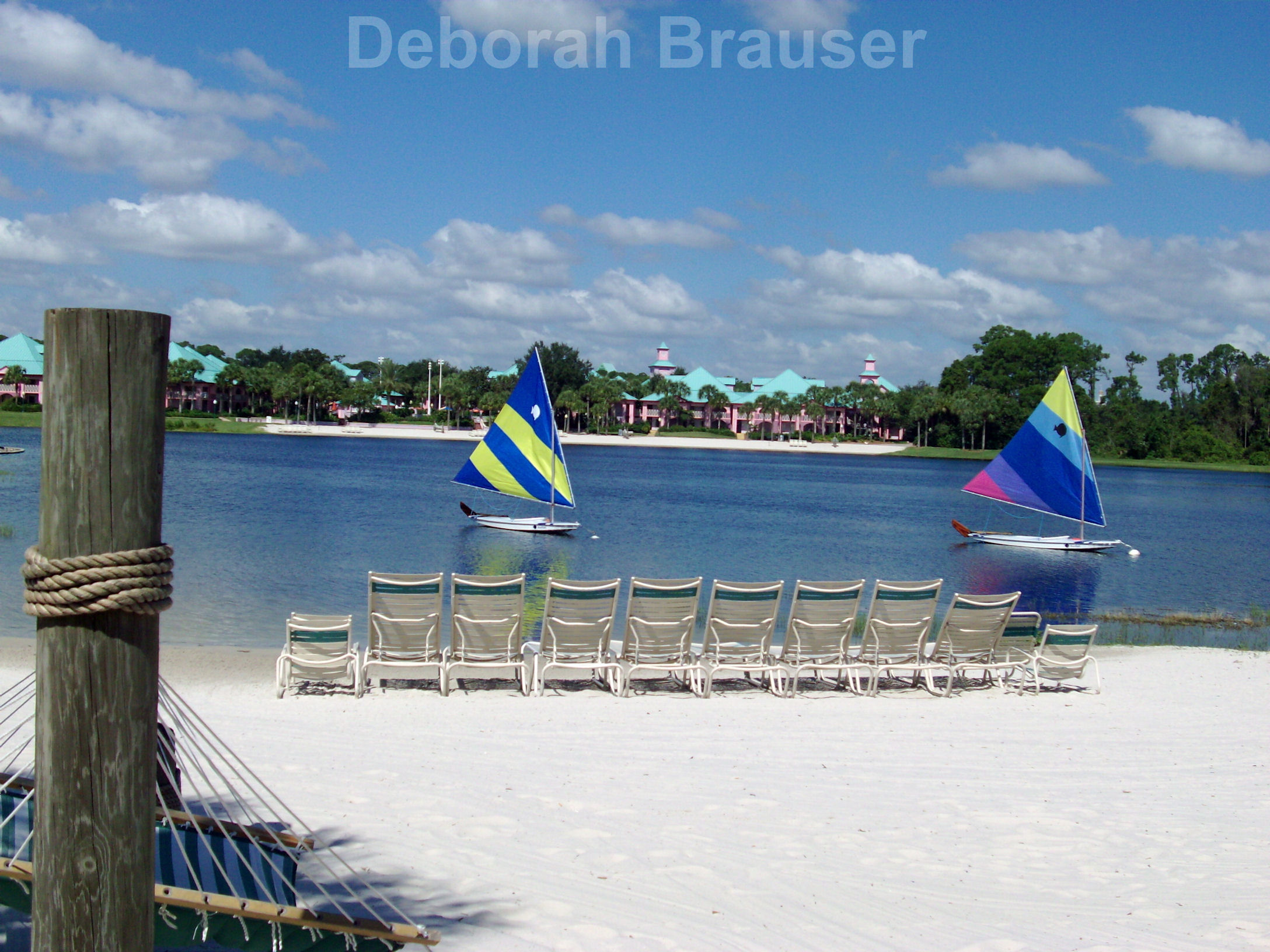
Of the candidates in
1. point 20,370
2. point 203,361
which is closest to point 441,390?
point 203,361

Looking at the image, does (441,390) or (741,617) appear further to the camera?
(441,390)

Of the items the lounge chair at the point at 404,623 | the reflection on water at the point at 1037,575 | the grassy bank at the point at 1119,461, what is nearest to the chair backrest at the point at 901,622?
the lounge chair at the point at 404,623

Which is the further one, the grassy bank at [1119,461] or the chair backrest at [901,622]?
the grassy bank at [1119,461]

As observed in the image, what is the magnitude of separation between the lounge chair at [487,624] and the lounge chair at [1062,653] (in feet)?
14.6

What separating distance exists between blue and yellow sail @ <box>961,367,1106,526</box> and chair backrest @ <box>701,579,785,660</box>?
68.3ft

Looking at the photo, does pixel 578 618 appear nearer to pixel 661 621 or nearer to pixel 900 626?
pixel 661 621

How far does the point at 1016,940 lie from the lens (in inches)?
171

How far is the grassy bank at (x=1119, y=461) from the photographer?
101875 mm

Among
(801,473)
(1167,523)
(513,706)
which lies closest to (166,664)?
(513,706)

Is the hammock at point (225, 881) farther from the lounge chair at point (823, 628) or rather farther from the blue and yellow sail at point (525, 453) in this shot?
the blue and yellow sail at point (525, 453)

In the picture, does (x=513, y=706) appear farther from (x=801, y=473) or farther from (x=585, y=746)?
(x=801, y=473)

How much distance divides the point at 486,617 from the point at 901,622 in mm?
3560

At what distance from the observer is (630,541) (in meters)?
30.9

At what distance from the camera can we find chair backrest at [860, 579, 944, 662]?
370 inches
